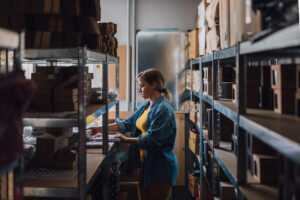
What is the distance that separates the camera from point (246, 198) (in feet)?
5.19

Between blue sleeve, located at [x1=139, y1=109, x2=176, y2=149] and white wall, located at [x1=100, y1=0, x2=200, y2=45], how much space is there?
2308 millimetres

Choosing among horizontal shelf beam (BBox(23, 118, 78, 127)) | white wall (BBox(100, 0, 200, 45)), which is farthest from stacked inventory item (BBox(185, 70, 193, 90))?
horizontal shelf beam (BBox(23, 118, 78, 127))

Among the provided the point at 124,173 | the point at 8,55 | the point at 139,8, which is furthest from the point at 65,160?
the point at 139,8

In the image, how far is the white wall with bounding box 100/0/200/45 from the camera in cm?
486

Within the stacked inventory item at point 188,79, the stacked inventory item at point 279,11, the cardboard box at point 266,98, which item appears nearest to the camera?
the stacked inventory item at point 279,11

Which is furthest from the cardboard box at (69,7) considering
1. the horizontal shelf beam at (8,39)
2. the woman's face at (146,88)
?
the woman's face at (146,88)

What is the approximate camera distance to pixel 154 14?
4.90m

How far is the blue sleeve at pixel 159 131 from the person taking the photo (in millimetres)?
2918

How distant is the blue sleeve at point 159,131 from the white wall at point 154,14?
2308 millimetres

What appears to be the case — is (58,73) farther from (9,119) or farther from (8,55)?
(9,119)

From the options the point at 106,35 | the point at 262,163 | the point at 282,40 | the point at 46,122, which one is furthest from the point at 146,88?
the point at 282,40

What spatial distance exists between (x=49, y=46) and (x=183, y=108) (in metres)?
3.32

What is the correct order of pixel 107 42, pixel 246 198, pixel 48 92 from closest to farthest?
pixel 246 198, pixel 48 92, pixel 107 42

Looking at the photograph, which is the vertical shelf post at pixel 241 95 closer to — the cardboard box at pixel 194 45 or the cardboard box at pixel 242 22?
the cardboard box at pixel 242 22
